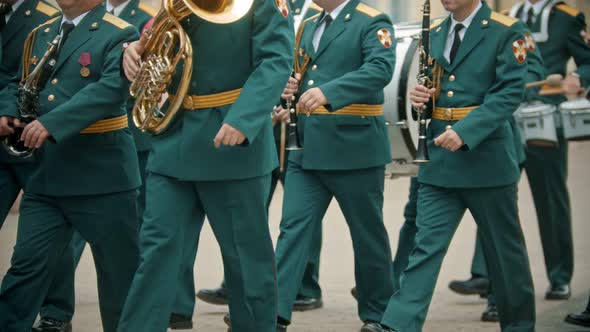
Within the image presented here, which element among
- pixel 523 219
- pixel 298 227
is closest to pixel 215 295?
pixel 298 227

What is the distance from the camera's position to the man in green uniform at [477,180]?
233 inches

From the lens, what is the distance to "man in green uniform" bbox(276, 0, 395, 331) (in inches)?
251

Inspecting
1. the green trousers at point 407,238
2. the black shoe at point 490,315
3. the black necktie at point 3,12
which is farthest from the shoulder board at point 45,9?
the black shoe at point 490,315

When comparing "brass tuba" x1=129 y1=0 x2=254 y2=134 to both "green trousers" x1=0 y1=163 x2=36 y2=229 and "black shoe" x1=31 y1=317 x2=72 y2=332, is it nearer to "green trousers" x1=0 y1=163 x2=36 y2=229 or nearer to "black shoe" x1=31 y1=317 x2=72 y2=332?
"green trousers" x1=0 y1=163 x2=36 y2=229

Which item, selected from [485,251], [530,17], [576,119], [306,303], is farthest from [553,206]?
[485,251]

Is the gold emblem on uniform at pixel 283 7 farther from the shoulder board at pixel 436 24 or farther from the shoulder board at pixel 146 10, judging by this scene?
the shoulder board at pixel 146 10

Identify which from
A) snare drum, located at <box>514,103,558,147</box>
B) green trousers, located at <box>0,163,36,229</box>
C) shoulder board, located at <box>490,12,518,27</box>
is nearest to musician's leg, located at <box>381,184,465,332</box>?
shoulder board, located at <box>490,12,518,27</box>

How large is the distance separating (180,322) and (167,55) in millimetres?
2092

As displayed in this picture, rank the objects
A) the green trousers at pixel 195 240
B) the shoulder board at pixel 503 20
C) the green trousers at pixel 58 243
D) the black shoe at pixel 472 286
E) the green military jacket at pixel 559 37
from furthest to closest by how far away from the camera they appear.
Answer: the black shoe at pixel 472 286
the green military jacket at pixel 559 37
the shoulder board at pixel 503 20
the green trousers at pixel 58 243
the green trousers at pixel 195 240

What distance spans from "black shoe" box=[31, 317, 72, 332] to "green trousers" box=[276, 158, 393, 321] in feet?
3.68

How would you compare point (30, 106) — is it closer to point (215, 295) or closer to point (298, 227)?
point (298, 227)

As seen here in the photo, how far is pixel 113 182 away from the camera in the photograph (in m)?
5.64

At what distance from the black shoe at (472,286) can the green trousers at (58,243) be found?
2638mm

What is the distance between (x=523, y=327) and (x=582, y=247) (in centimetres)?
380
